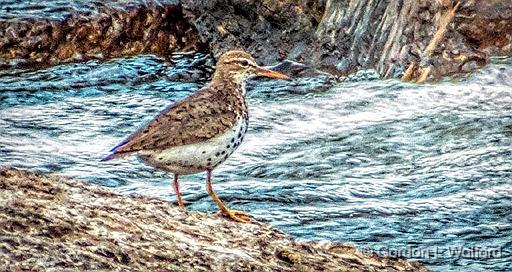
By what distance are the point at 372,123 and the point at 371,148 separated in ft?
2.12

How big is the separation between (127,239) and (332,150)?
4662mm

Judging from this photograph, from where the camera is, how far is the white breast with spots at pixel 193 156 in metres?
6.62

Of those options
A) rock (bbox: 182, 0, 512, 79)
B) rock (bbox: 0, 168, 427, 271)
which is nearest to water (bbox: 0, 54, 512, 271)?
rock (bbox: 182, 0, 512, 79)

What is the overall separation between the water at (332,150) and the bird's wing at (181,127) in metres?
1.19

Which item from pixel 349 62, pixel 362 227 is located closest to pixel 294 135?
pixel 349 62

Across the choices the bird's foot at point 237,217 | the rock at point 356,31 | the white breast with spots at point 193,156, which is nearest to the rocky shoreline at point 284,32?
the rock at point 356,31

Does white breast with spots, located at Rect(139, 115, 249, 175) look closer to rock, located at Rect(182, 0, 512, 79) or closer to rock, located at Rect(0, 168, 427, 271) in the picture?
rock, located at Rect(0, 168, 427, 271)

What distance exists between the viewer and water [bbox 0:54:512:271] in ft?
25.2

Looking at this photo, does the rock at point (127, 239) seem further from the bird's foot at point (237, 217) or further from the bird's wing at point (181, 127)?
the bird's wing at point (181, 127)

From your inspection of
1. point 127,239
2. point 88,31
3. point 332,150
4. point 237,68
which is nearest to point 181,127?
point 237,68

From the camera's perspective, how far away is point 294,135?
10055 millimetres

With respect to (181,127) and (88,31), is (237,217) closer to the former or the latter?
(181,127)

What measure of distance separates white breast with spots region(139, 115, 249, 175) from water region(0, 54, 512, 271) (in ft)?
3.82

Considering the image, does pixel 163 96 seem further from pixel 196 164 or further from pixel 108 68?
pixel 196 164
